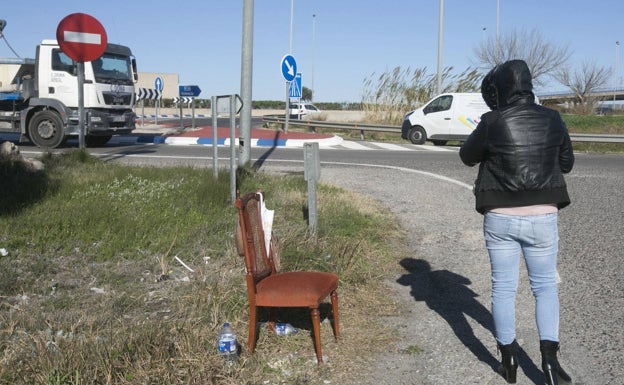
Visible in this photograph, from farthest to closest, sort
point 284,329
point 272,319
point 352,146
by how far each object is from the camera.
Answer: point 352,146 < point 272,319 < point 284,329

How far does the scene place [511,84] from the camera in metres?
3.78

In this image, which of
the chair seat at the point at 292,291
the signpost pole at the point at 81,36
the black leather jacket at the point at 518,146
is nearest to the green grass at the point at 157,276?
the chair seat at the point at 292,291

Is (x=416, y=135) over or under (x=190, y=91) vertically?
under

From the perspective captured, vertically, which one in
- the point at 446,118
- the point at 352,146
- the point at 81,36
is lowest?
the point at 352,146

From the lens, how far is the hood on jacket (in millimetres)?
3770

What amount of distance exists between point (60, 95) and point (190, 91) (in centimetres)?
998

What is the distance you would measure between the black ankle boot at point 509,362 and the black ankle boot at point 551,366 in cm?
16

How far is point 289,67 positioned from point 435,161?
6682 millimetres

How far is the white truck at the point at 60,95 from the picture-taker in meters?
16.8

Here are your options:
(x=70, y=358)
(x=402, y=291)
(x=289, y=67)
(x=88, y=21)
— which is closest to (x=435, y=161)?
(x=289, y=67)

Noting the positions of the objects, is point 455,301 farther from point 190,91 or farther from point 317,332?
point 190,91

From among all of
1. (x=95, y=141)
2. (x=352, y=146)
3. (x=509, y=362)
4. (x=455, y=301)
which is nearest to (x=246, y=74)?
(x=455, y=301)

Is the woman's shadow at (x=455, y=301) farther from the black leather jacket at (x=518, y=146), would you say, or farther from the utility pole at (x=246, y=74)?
the utility pole at (x=246, y=74)

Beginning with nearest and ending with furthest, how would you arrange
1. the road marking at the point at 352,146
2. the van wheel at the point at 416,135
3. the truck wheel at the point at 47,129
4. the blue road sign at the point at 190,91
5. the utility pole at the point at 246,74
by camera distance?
the utility pole at the point at 246,74, the truck wheel at the point at 47,129, the road marking at the point at 352,146, the van wheel at the point at 416,135, the blue road sign at the point at 190,91
